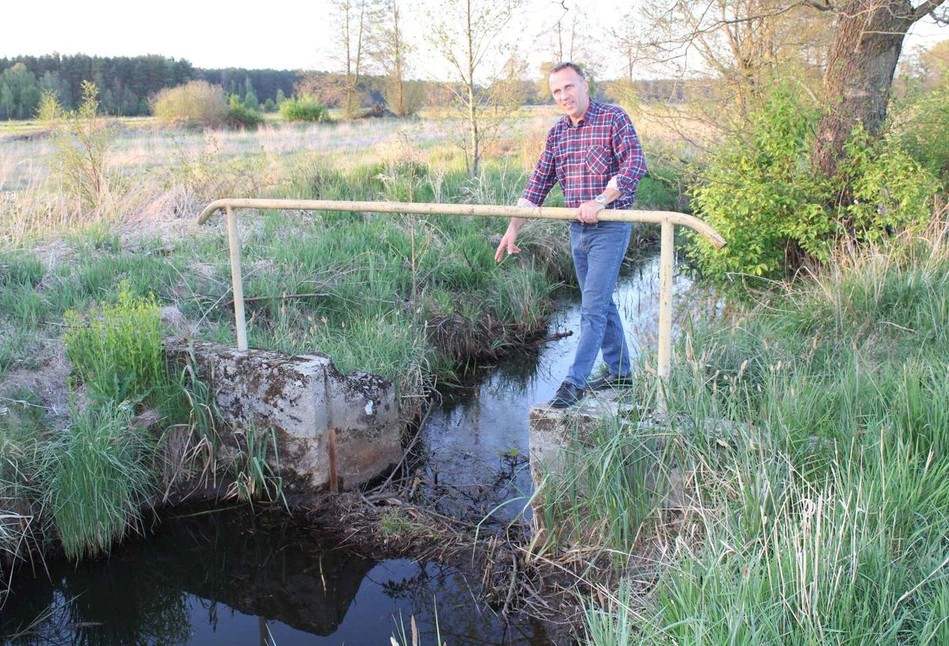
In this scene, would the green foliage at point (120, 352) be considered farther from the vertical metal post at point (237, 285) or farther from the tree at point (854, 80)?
the tree at point (854, 80)

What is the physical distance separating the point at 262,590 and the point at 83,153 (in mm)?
7562

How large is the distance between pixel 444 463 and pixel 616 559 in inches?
83.1

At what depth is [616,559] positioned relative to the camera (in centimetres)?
341

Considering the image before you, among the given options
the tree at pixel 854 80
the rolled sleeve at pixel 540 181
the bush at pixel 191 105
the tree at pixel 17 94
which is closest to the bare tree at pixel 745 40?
the tree at pixel 854 80

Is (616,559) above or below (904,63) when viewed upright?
below

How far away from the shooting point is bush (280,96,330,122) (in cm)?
3600

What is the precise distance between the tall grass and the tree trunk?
3214 mm

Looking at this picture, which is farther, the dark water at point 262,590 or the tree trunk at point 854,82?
the tree trunk at point 854,82

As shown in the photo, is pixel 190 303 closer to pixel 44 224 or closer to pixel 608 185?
pixel 44 224

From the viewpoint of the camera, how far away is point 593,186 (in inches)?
163

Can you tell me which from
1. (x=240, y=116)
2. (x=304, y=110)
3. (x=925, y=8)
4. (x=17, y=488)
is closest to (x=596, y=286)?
(x=17, y=488)

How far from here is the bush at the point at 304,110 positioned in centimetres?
3600

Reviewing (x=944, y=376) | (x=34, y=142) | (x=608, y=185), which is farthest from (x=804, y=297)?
(x=34, y=142)

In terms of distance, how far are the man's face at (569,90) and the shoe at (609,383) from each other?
1.43 metres
